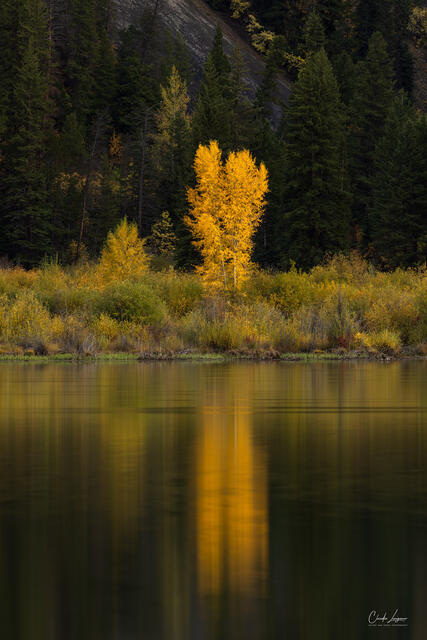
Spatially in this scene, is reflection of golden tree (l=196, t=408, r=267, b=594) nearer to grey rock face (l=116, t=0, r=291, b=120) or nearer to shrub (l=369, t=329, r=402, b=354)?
shrub (l=369, t=329, r=402, b=354)

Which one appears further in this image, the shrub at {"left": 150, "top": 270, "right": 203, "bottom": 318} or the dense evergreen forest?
the dense evergreen forest

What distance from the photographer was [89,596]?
312 inches

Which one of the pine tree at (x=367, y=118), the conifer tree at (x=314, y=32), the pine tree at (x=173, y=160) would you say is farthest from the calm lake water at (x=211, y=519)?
the conifer tree at (x=314, y=32)

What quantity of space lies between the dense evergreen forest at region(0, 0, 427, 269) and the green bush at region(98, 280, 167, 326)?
38.4 m

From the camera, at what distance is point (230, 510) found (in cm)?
1123

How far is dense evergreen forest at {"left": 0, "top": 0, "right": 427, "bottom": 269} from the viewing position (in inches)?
3307

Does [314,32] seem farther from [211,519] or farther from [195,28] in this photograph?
[211,519]

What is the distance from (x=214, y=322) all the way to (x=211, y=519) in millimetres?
31275

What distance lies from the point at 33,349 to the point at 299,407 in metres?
19.4

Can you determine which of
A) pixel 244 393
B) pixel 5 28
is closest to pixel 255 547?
pixel 244 393

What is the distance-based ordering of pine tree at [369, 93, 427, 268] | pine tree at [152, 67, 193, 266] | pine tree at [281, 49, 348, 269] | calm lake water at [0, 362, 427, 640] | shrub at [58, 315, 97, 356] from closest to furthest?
1. calm lake water at [0, 362, 427, 640]
2. shrub at [58, 315, 97, 356]
3. pine tree at [369, 93, 427, 268]
4. pine tree at [281, 49, 348, 269]
5. pine tree at [152, 67, 193, 266]

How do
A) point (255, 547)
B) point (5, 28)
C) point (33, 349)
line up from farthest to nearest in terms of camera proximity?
point (5, 28) < point (33, 349) < point (255, 547)

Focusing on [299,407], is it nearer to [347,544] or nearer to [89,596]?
[347,544]

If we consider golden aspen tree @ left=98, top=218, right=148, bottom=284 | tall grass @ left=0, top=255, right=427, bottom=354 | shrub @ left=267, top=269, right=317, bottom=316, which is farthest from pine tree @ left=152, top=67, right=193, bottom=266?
tall grass @ left=0, top=255, right=427, bottom=354
